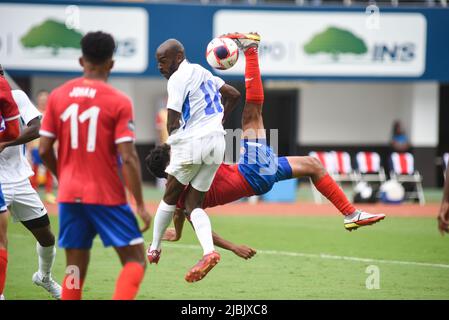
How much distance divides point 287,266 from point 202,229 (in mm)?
3288

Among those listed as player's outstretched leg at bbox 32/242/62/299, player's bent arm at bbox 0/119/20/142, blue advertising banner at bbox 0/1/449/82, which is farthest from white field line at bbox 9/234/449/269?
blue advertising banner at bbox 0/1/449/82

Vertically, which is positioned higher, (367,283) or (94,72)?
(94,72)

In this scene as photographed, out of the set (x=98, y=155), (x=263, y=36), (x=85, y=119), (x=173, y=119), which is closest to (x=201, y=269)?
(x=173, y=119)

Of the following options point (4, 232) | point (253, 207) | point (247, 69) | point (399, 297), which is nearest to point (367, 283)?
point (399, 297)

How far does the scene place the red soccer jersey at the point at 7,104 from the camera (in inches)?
328

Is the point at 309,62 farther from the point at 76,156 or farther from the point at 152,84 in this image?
the point at 76,156

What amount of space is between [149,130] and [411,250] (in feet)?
50.0

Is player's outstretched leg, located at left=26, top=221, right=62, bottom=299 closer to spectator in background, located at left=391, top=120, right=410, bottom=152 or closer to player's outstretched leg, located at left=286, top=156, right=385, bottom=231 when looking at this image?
player's outstretched leg, located at left=286, top=156, right=385, bottom=231

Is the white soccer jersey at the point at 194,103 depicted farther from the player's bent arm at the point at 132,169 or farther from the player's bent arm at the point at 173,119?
the player's bent arm at the point at 132,169

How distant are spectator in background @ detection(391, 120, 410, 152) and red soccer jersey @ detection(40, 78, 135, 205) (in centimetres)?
1978

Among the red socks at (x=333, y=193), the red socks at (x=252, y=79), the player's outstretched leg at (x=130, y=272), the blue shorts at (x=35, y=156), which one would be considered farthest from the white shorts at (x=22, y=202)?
the blue shorts at (x=35, y=156)

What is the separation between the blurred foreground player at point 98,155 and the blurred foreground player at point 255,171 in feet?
8.14

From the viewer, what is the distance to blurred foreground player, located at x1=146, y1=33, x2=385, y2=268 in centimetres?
930

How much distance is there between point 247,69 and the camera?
9695 millimetres
